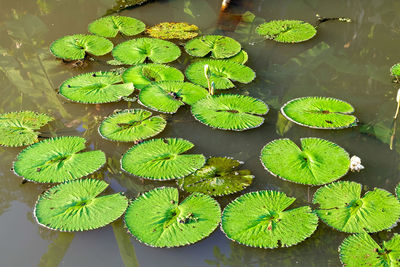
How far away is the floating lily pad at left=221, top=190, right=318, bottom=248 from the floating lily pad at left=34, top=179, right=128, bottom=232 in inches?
28.9

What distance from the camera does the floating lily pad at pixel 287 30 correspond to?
4.62 metres

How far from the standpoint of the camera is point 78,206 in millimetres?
2730

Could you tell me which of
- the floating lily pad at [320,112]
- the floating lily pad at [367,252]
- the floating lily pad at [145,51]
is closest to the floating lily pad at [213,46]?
the floating lily pad at [145,51]

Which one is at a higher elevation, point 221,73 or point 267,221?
point 221,73

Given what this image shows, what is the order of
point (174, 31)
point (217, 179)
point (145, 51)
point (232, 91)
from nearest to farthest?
1. point (217, 179)
2. point (232, 91)
3. point (145, 51)
4. point (174, 31)

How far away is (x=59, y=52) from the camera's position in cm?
423

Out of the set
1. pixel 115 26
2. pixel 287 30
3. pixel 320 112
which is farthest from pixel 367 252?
pixel 115 26

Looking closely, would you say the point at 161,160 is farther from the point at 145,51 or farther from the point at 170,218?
the point at 145,51

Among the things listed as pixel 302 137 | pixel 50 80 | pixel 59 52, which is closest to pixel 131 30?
pixel 59 52

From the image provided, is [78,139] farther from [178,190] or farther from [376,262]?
[376,262]

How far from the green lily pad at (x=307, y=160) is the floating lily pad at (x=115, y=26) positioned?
7.61ft

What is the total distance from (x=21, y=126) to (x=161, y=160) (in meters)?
1.24

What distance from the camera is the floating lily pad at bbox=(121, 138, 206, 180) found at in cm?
294

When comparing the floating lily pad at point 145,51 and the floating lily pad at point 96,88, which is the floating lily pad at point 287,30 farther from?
the floating lily pad at point 96,88
